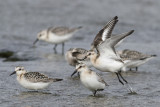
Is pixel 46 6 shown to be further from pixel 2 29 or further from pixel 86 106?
pixel 86 106

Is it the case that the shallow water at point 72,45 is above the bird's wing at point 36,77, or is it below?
below

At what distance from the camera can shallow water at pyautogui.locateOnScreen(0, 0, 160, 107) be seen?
28.8 feet

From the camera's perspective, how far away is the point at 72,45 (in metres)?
16.5

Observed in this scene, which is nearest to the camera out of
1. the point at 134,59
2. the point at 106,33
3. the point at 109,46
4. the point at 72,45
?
the point at 109,46

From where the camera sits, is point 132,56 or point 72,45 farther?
point 72,45

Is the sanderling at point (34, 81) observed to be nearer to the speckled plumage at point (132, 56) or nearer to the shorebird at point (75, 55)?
the shorebird at point (75, 55)

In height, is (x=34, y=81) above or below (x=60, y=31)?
above

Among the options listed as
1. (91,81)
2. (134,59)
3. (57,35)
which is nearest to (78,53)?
(134,59)

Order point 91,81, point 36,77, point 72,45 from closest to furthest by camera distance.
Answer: point 91,81
point 36,77
point 72,45

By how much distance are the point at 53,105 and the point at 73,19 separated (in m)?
13.1

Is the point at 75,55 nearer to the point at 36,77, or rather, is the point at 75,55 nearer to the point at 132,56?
the point at 132,56

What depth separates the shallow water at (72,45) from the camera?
28.8ft

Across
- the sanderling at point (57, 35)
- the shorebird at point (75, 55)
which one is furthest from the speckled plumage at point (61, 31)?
the shorebird at point (75, 55)

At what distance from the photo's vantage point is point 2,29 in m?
18.6
